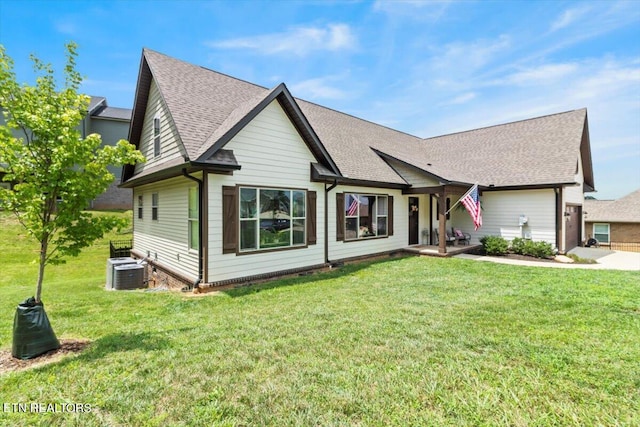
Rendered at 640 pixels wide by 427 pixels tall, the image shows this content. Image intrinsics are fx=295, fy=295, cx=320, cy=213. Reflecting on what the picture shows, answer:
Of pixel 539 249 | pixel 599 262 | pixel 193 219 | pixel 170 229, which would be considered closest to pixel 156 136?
pixel 170 229

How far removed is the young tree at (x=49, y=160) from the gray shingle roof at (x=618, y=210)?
32.1 m

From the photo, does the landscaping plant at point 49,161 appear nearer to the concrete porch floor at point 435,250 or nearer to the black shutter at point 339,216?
the black shutter at point 339,216

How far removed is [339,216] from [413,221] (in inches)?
199

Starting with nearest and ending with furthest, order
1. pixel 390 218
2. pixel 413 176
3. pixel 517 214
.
Answer: pixel 390 218 → pixel 413 176 → pixel 517 214

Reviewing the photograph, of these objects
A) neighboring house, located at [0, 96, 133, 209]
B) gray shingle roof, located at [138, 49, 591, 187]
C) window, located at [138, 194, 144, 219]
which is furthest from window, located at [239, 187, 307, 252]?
neighboring house, located at [0, 96, 133, 209]

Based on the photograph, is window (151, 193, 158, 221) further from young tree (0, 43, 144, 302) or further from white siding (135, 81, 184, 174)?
young tree (0, 43, 144, 302)

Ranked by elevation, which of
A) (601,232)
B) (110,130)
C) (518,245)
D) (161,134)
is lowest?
(601,232)

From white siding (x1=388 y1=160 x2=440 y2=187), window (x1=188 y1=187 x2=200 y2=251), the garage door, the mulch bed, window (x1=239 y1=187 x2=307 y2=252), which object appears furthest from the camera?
the garage door

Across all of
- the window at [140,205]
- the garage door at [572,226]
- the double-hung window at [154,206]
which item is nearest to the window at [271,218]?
the double-hung window at [154,206]

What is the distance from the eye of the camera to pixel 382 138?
1683 centimetres

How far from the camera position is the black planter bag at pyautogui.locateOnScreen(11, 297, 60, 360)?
3.76 metres

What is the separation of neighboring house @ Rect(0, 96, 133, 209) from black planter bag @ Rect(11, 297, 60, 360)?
2511cm

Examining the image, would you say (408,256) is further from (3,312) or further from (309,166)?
Answer: (3,312)

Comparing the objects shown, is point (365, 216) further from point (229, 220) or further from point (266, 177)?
point (229, 220)
